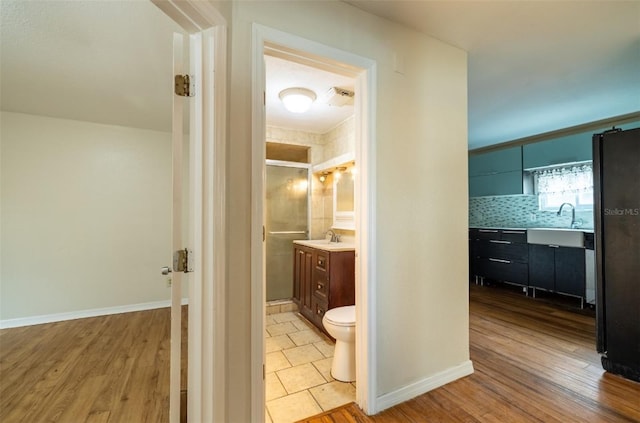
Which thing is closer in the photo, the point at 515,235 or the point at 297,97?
the point at 297,97

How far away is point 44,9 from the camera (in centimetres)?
161

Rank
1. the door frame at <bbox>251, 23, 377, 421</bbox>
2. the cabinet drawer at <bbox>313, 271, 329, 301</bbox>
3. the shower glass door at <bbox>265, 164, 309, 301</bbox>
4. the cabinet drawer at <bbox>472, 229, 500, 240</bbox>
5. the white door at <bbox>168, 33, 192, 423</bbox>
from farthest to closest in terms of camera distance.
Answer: the cabinet drawer at <bbox>472, 229, 500, 240</bbox> < the shower glass door at <bbox>265, 164, 309, 301</bbox> < the cabinet drawer at <bbox>313, 271, 329, 301</bbox> < the door frame at <bbox>251, 23, 377, 421</bbox> < the white door at <bbox>168, 33, 192, 423</bbox>

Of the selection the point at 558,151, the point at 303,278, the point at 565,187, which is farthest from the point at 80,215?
the point at 565,187

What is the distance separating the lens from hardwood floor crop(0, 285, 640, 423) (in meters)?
1.65

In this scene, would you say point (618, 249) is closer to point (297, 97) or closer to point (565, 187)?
point (565, 187)

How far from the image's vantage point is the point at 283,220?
3686 mm

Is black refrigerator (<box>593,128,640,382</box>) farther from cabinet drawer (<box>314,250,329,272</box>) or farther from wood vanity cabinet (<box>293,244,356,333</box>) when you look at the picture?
cabinet drawer (<box>314,250,329,272</box>)

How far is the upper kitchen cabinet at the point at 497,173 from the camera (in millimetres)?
4324

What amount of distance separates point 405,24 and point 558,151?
3455 millimetres

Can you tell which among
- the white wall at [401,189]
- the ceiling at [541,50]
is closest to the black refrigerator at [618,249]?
the ceiling at [541,50]

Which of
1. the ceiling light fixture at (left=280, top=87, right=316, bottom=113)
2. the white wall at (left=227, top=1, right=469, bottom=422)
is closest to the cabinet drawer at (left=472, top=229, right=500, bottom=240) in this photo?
the white wall at (left=227, top=1, right=469, bottom=422)

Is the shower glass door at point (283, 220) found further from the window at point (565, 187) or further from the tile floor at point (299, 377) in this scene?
the window at point (565, 187)

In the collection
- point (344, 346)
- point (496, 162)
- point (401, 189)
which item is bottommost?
point (344, 346)

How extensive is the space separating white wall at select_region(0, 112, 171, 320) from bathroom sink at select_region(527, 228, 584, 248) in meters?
4.98
